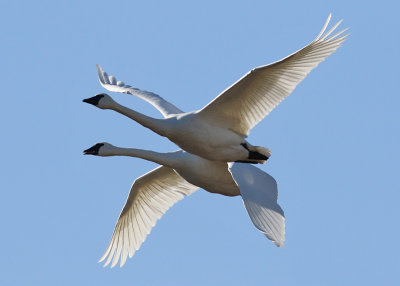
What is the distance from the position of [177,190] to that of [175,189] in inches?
1.8

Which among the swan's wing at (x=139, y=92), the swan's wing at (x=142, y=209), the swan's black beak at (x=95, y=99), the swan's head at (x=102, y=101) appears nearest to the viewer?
the swan's head at (x=102, y=101)

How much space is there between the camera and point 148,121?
70.8 ft

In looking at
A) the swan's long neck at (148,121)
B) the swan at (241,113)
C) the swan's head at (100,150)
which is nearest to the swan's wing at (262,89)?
the swan at (241,113)

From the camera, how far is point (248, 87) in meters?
21.1

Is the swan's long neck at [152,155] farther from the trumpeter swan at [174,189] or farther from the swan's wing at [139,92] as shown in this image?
the swan's wing at [139,92]

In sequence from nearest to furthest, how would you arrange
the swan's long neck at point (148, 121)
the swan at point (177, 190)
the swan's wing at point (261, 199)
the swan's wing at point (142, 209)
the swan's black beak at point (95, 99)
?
1. the swan's wing at point (261, 199)
2. the swan at point (177, 190)
3. the swan's long neck at point (148, 121)
4. the swan's black beak at point (95, 99)
5. the swan's wing at point (142, 209)

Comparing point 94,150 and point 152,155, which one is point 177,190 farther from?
point 94,150

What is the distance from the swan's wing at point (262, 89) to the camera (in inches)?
822

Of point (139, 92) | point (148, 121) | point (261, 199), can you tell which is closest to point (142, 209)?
point (139, 92)

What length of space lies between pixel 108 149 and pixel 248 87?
149 inches

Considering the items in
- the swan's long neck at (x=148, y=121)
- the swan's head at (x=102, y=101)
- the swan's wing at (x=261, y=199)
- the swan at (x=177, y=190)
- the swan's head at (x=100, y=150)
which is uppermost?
the swan's head at (x=102, y=101)

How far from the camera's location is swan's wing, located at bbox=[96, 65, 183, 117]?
928 inches

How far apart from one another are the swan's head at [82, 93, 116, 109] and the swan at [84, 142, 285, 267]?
1343 millimetres

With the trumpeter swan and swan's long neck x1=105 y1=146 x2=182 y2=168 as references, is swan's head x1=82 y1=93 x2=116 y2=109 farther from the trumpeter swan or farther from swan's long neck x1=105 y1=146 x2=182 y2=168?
swan's long neck x1=105 y1=146 x2=182 y2=168
